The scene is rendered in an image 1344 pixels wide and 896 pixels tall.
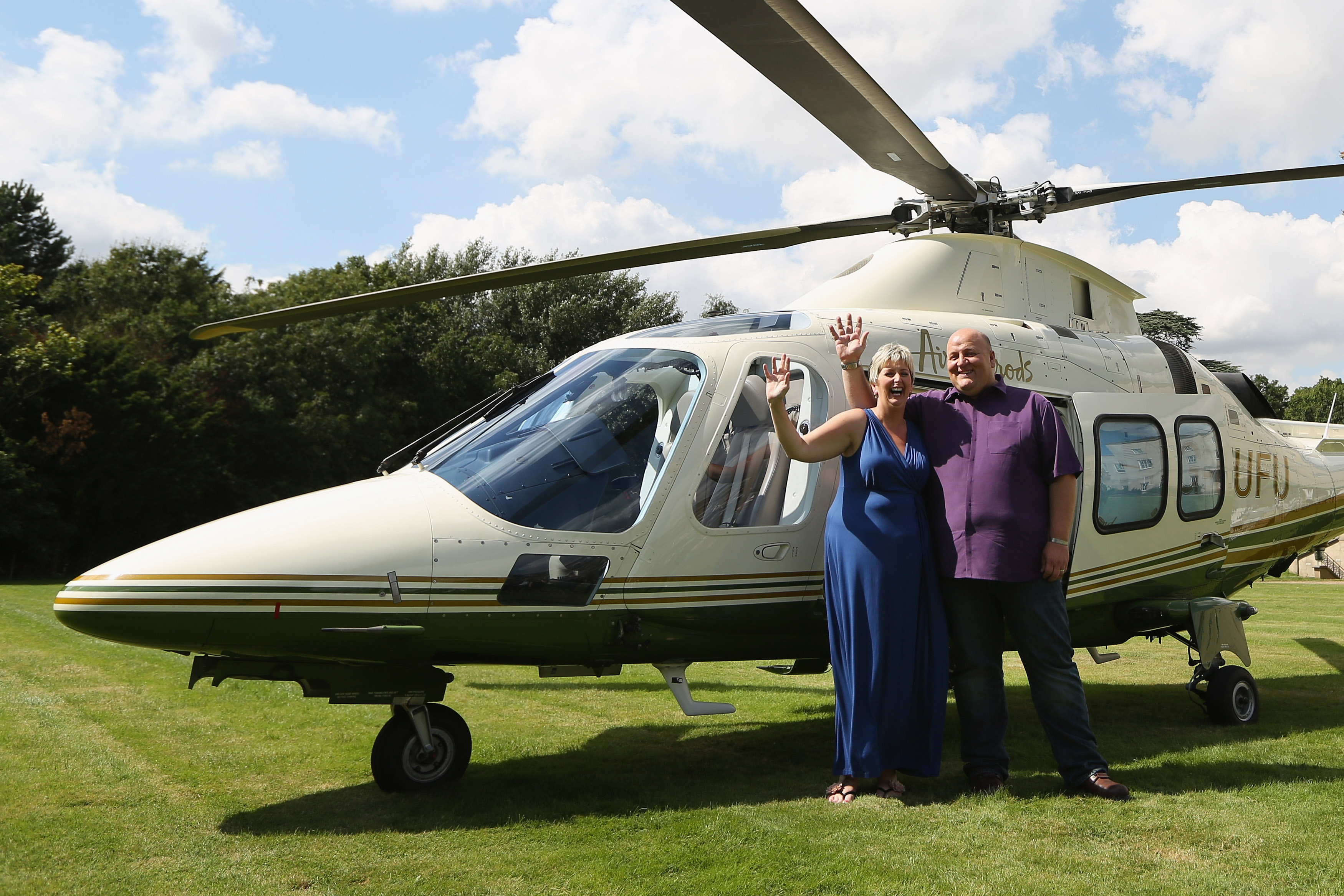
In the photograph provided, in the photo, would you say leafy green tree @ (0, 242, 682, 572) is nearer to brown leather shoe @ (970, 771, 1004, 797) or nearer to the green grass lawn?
the green grass lawn

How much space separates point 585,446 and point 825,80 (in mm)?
2124

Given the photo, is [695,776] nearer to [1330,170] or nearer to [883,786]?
[883,786]

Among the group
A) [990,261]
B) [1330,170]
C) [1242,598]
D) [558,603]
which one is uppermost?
[1330,170]

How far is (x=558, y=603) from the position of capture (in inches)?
183

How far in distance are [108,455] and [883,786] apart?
2497 centimetres

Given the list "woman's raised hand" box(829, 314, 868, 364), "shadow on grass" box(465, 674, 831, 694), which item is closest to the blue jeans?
"woman's raised hand" box(829, 314, 868, 364)

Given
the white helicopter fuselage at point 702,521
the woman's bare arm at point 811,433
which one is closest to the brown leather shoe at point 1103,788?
the white helicopter fuselage at point 702,521

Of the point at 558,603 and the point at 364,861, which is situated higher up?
the point at 558,603

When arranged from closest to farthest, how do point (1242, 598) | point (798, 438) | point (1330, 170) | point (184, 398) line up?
point (798, 438) → point (1330, 170) → point (1242, 598) → point (184, 398)

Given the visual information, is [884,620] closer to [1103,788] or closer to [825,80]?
[1103,788]

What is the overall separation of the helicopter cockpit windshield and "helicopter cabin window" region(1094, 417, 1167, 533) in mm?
2624

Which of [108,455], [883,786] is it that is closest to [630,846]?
[883,786]

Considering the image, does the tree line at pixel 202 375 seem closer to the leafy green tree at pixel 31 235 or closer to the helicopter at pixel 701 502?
the leafy green tree at pixel 31 235

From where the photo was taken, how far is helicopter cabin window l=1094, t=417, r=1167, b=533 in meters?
6.00
